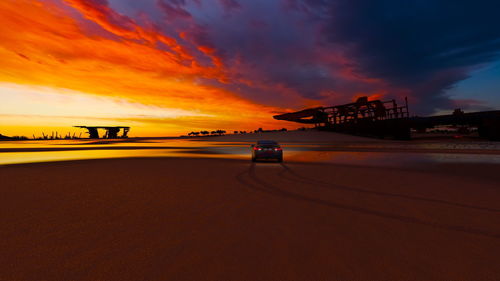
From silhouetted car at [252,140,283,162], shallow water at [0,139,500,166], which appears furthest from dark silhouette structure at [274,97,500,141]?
silhouetted car at [252,140,283,162]

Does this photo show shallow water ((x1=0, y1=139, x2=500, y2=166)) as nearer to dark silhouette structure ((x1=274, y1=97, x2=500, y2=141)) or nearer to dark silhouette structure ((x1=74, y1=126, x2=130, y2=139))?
dark silhouette structure ((x1=274, y1=97, x2=500, y2=141))

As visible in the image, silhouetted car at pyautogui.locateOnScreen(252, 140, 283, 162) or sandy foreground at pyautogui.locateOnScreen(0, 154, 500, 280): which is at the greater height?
silhouetted car at pyautogui.locateOnScreen(252, 140, 283, 162)

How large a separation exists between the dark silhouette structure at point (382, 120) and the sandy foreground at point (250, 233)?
35379 mm

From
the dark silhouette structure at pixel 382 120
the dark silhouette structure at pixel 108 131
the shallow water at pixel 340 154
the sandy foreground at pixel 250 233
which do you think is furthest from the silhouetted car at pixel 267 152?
the dark silhouette structure at pixel 108 131

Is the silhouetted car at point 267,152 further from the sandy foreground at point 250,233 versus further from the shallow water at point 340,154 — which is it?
the sandy foreground at point 250,233

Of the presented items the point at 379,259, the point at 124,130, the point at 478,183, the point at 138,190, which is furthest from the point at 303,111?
the point at 124,130

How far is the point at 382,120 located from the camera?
41.4 meters

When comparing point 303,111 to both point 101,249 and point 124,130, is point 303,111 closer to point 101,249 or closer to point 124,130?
point 101,249

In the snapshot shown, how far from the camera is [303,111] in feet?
163

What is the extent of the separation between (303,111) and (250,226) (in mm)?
46615

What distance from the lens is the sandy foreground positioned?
3.25m

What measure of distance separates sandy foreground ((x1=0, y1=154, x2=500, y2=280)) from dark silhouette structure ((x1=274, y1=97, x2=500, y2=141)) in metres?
35.4

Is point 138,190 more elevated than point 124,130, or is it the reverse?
point 124,130

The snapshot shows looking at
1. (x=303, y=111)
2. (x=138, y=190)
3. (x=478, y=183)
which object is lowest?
(x=478, y=183)
